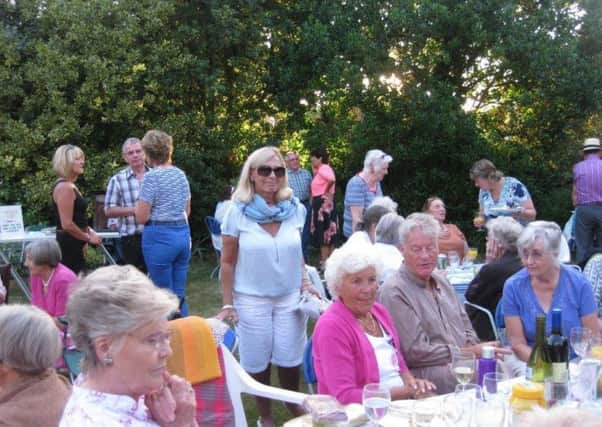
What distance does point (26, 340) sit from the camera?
7.55 ft

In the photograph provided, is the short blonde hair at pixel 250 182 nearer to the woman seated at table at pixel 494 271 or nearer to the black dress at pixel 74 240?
the woman seated at table at pixel 494 271

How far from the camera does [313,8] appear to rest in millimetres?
10844

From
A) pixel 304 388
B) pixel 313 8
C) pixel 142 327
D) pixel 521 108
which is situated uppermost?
pixel 313 8

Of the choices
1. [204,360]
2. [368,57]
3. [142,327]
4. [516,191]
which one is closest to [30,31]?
[368,57]

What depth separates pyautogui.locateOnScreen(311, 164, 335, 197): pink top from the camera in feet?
30.8

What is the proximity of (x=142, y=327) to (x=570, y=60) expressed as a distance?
964 centimetres

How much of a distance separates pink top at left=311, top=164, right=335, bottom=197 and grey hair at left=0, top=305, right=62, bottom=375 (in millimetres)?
7195

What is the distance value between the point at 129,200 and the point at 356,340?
132 inches

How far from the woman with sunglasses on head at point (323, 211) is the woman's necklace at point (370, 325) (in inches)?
246

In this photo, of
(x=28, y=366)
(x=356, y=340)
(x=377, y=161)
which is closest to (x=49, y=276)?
(x=28, y=366)

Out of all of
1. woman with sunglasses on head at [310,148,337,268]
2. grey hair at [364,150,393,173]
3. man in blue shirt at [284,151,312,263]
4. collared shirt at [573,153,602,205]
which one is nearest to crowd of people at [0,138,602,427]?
grey hair at [364,150,393,173]

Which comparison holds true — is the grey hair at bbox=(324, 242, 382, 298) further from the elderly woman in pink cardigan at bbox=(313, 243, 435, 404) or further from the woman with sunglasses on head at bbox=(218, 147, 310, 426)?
the woman with sunglasses on head at bbox=(218, 147, 310, 426)

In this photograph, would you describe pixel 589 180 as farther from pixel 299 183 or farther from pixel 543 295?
pixel 543 295

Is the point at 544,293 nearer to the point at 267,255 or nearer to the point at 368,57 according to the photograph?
the point at 267,255
